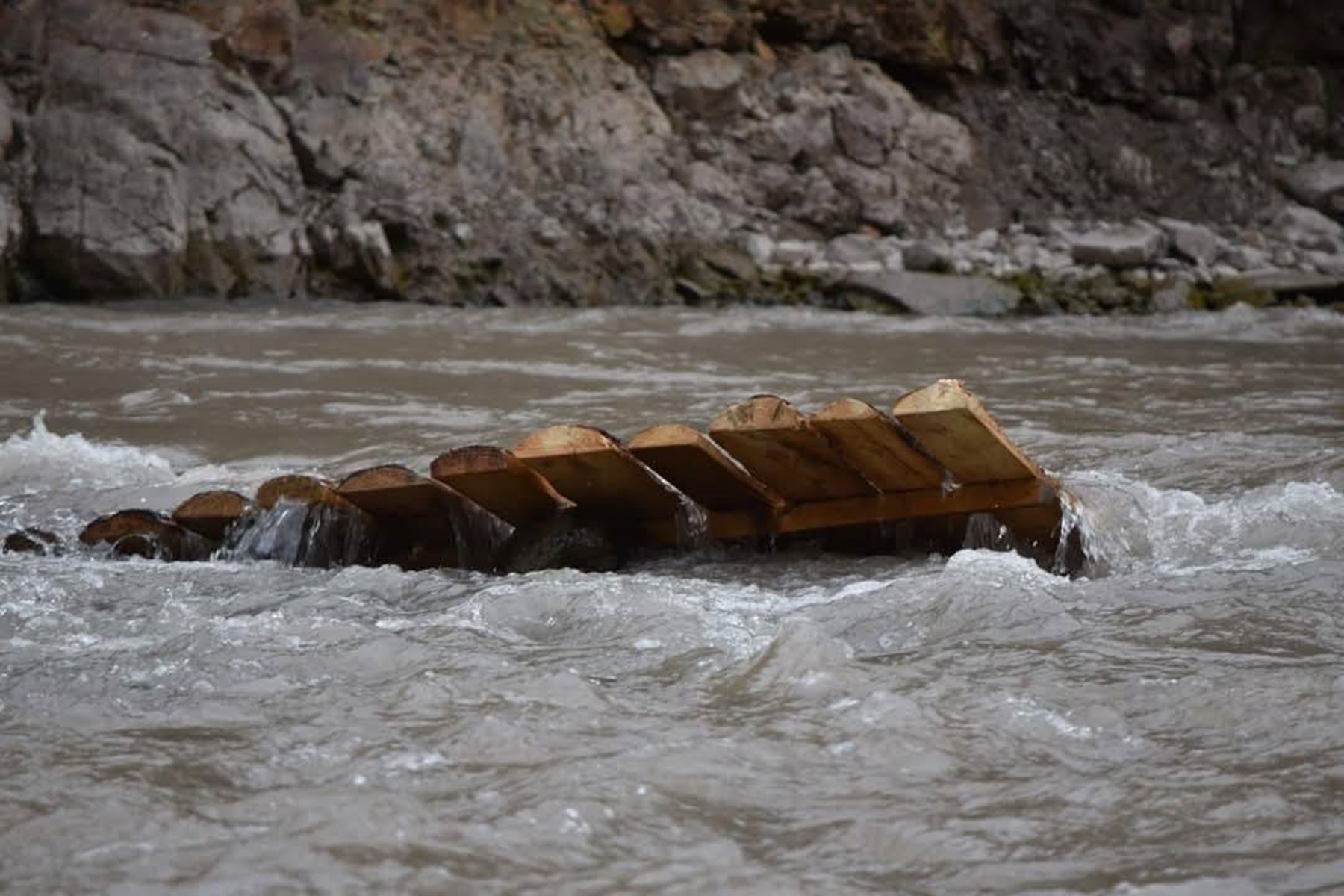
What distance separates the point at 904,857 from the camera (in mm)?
2029

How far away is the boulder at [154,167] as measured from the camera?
9164mm

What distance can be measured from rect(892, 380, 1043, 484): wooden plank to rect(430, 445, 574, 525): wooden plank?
2.44ft

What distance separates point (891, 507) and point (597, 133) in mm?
7643

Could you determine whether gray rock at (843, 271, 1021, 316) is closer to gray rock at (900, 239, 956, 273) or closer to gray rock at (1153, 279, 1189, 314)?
gray rock at (900, 239, 956, 273)

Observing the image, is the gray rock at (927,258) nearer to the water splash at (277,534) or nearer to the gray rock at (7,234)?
the gray rock at (7,234)

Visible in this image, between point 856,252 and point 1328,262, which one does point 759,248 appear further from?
point 1328,262

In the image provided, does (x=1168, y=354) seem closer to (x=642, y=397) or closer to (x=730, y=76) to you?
(x=642, y=397)

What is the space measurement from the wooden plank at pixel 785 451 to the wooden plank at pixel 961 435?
19 cm

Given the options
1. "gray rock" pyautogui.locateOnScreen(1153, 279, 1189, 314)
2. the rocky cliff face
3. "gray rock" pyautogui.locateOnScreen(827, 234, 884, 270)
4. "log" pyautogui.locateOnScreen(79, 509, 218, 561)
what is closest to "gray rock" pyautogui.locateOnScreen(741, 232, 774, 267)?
the rocky cliff face

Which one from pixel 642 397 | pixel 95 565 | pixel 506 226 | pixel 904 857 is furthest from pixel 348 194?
pixel 904 857

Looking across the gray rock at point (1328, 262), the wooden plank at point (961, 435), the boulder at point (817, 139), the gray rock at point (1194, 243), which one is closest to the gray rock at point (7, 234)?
the boulder at point (817, 139)

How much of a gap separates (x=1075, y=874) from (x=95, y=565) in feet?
7.18

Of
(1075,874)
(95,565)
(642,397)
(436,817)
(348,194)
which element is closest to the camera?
(1075,874)

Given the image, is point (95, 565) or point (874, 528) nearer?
point (95, 565)
